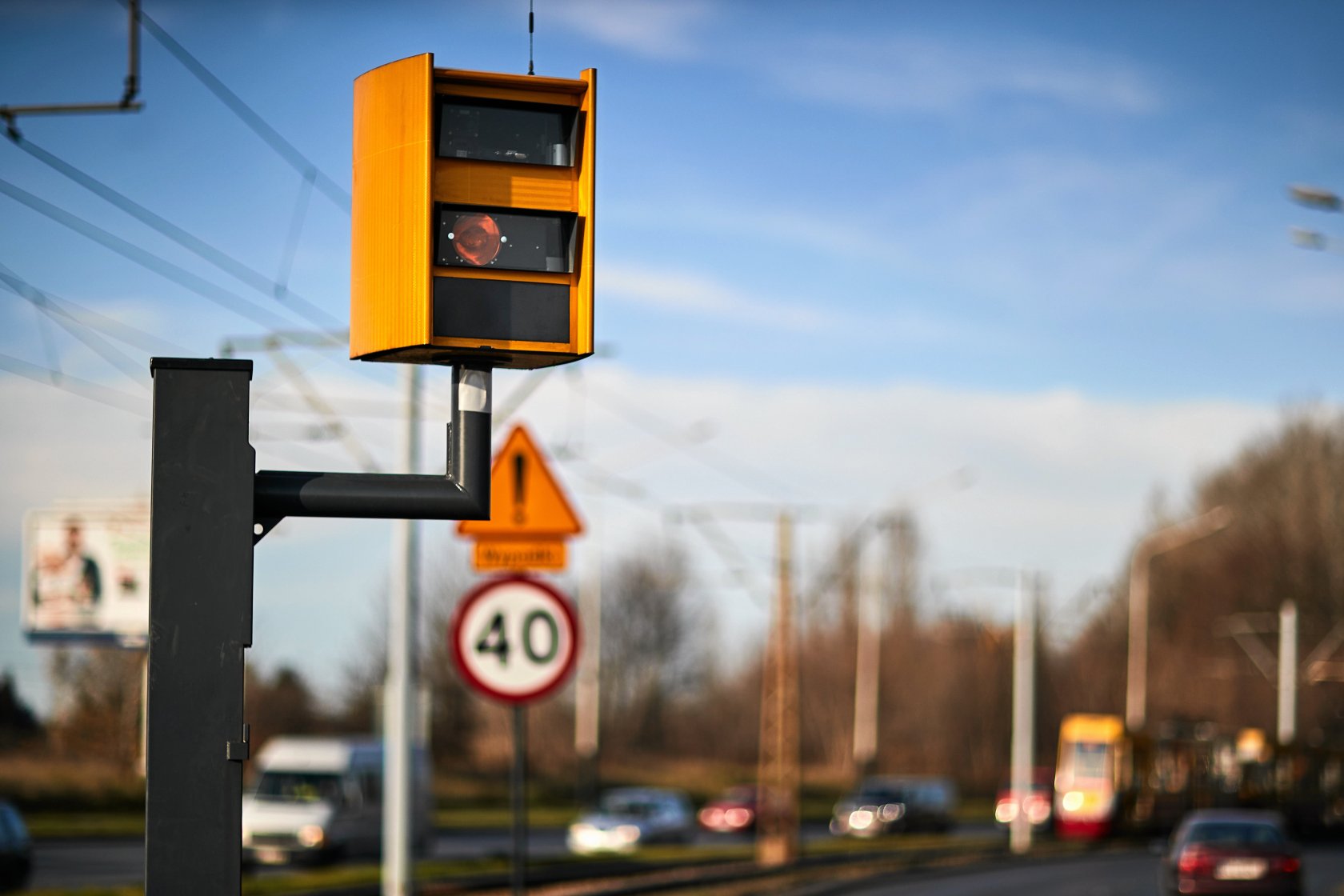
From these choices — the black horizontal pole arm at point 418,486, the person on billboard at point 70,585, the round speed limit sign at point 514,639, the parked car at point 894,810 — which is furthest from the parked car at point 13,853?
the parked car at point 894,810

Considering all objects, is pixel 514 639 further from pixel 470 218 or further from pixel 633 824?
pixel 633 824

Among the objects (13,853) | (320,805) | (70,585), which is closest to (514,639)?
(13,853)

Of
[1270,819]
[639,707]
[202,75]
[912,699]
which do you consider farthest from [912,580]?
[202,75]

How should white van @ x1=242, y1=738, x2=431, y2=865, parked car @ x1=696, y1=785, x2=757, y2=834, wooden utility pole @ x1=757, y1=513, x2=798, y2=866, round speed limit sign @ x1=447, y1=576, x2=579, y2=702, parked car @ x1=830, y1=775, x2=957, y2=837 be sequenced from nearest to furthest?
round speed limit sign @ x1=447, y1=576, x2=579, y2=702 < white van @ x1=242, y1=738, x2=431, y2=865 < wooden utility pole @ x1=757, y1=513, x2=798, y2=866 < parked car @ x1=830, y1=775, x2=957, y2=837 < parked car @ x1=696, y1=785, x2=757, y2=834

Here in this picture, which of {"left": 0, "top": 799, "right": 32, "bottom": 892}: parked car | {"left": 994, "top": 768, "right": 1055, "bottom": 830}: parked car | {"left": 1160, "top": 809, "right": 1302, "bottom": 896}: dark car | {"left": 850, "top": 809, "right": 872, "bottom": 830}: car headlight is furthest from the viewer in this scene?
{"left": 994, "top": 768, "right": 1055, "bottom": 830}: parked car

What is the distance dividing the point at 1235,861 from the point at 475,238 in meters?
22.0

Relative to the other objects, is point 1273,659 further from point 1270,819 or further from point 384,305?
point 384,305

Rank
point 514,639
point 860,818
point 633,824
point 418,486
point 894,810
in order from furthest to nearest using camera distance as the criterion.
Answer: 1. point 860,818
2. point 894,810
3. point 633,824
4. point 514,639
5. point 418,486

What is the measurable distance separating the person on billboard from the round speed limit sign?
2457 centimetres

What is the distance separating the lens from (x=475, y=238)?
4.22 metres

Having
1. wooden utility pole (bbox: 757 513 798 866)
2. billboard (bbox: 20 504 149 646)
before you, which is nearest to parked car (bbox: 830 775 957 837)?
wooden utility pole (bbox: 757 513 798 866)

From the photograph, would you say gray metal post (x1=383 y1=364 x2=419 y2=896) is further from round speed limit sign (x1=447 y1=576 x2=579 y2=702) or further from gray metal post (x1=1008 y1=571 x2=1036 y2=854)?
gray metal post (x1=1008 y1=571 x2=1036 y2=854)

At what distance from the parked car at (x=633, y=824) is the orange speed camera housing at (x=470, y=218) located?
35707mm

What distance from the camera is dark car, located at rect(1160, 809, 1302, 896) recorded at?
23.7 metres
